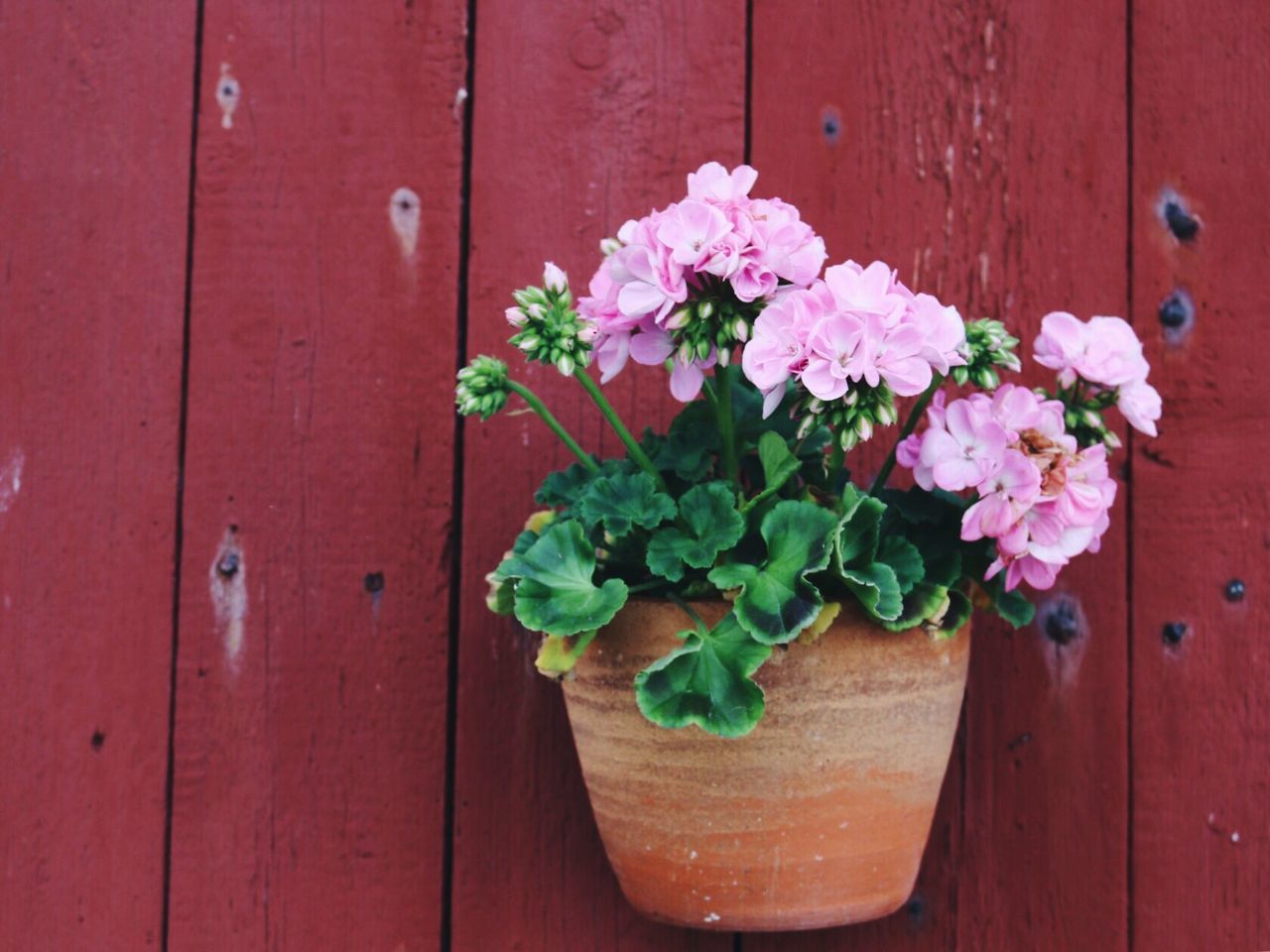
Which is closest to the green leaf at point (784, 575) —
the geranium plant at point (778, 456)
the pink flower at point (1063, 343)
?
the geranium plant at point (778, 456)

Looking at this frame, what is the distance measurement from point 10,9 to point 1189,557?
1091mm

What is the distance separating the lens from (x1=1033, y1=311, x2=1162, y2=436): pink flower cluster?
916 millimetres

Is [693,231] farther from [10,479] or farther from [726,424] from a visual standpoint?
[10,479]

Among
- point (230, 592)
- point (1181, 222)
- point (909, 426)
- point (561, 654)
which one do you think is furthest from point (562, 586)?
point (1181, 222)

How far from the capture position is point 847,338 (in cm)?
80

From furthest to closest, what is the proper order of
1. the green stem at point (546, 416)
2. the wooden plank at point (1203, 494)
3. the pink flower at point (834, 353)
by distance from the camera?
the wooden plank at point (1203, 494)
the green stem at point (546, 416)
the pink flower at point (834, 353)

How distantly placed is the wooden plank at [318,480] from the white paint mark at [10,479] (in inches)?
5.4

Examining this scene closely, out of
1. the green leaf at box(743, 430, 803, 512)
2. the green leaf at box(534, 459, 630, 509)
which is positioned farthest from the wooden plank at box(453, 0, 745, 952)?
the green leaf at box(743, 430, 803, 512)

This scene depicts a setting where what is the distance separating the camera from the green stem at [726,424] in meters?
0.89

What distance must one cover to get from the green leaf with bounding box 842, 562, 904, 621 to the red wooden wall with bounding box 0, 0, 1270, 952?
0.93 ft

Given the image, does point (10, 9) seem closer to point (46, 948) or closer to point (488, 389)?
point (488, 389)

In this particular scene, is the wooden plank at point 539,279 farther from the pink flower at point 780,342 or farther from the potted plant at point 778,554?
the pink flower at point 780,342

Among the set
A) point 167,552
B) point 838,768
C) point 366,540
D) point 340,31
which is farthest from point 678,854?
point 340,31

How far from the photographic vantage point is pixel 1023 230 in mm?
1121
